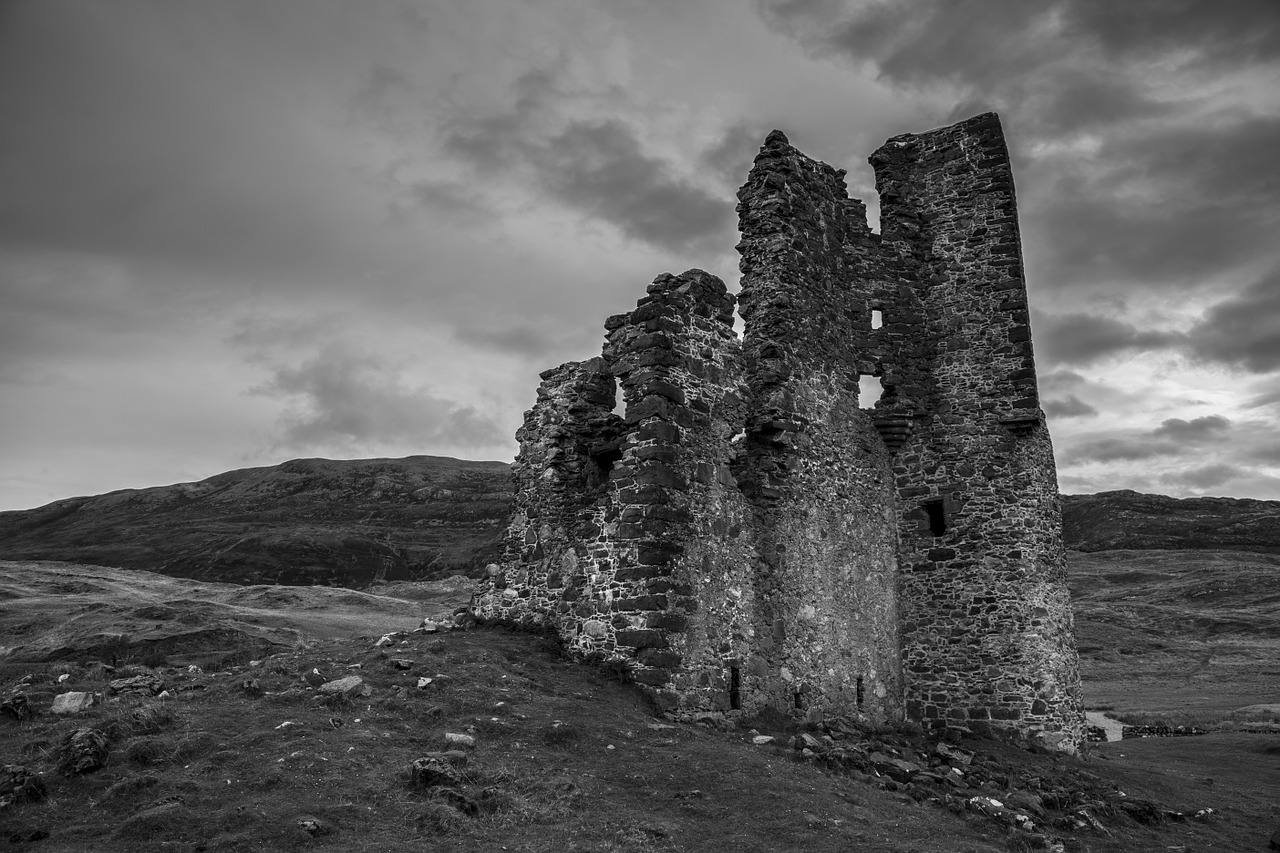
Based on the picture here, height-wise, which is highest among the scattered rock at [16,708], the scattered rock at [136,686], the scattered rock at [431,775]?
the scattered rock at [136,686]

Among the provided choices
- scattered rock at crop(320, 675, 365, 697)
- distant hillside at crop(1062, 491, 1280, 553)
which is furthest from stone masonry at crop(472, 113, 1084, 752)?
distant hillside at crop(1062, 491, 1280, 553)

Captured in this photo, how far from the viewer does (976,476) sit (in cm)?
2547

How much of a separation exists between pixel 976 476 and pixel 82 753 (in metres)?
21.6

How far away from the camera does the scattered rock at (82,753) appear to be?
1099 centimetres

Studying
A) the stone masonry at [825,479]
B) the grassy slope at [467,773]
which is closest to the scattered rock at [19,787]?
the grassy slope at [467,773]

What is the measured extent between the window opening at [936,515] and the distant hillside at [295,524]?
3276 inches

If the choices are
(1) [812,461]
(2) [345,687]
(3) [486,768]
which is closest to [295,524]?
(1) [812,461]

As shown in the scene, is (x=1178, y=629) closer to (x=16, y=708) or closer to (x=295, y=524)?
(x=16, y=708)

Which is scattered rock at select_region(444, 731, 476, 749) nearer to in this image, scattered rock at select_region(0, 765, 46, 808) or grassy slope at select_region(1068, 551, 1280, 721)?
scattered rock at select_region(0, 765, 46, 808)

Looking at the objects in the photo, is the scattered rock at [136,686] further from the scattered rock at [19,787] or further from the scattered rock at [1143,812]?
the scattered rock at [1143,812]

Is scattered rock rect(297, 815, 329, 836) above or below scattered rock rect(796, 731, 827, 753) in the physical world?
above

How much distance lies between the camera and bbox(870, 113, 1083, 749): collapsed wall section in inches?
953

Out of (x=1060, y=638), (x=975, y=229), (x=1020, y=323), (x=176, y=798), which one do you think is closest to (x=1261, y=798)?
(x=1060, y=638)

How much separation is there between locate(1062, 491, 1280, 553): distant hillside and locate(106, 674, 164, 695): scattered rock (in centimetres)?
11946
